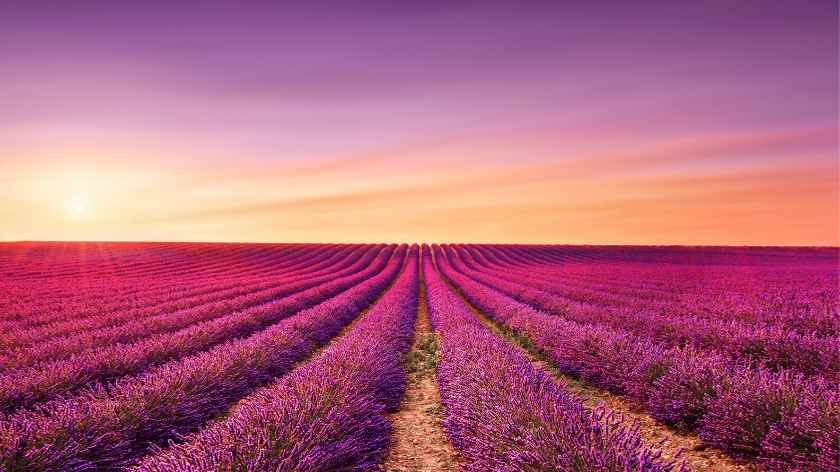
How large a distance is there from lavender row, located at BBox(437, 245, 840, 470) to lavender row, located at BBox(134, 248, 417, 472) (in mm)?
3299

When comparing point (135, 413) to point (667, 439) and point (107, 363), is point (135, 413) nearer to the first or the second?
point (107, 363)

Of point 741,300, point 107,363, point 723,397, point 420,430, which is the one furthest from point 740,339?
point 107,363

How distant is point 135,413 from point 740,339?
29.4 ft

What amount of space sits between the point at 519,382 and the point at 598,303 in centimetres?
1057

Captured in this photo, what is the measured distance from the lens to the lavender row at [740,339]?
5.84 m

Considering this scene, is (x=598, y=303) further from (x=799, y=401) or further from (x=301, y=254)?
(x=301, y=254)

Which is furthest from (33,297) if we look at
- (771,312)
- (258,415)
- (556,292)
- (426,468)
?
(771,312)

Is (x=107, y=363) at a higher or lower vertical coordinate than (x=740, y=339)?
lower

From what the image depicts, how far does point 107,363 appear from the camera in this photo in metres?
6.30

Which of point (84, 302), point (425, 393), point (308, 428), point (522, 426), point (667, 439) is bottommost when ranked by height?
point (425, 393)

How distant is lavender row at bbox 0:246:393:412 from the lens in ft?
16.6

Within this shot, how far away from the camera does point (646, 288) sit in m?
16.9

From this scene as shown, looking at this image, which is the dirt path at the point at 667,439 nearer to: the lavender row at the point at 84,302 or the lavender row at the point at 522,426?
the lavender row at the point at 522,426

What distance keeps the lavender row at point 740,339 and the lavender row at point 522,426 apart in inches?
117
